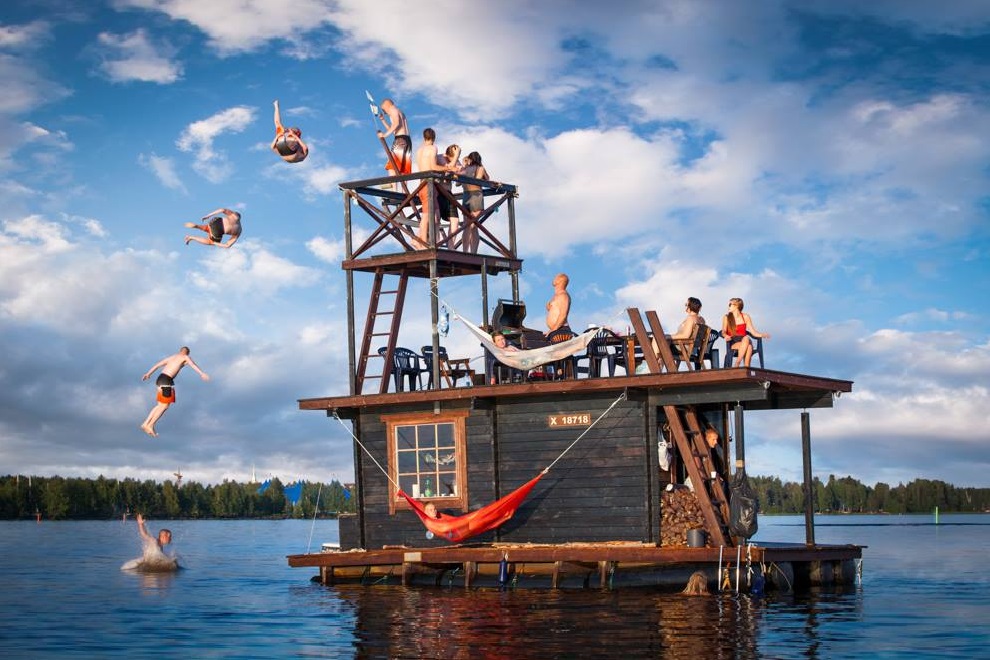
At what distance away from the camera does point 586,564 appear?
893 inches

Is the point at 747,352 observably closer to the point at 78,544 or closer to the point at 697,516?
the point at 697,516

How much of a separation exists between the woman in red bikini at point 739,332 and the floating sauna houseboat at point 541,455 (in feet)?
1.53

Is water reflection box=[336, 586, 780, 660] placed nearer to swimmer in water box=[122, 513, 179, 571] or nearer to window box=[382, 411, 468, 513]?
window box=[382, 411, 468, 513]

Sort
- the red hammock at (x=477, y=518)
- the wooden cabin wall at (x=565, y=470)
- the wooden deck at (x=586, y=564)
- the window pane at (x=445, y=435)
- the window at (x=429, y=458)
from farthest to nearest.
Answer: the window pane at (x=445, y=435) → the window at (x=429, y=458) → the wooden cabin wall at (x=565, y=470) → the red hammock at (x=477, y=518) → the wooden deck at (x=586, y=564)

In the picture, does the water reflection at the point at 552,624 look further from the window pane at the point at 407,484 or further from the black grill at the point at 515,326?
the black grill at the point at 515,326

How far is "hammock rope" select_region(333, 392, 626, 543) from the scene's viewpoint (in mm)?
22938

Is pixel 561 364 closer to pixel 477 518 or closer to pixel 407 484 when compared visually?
pixel 477 518

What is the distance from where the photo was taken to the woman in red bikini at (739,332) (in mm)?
22656

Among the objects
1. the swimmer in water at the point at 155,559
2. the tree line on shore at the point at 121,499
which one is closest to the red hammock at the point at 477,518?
the swimmer in water at the point at 155,559

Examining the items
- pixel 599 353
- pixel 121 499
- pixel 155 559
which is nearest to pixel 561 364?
→ pixel 599 353

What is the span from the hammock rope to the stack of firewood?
5.64 feet

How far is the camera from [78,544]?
6009cm

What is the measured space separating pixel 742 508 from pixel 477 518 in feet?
13.8

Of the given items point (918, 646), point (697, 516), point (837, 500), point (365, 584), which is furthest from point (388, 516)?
point (837, 500)
